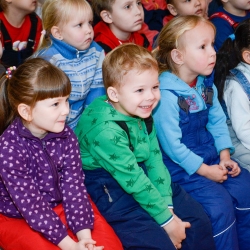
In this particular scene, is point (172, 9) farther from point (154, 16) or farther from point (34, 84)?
point (34, 84)

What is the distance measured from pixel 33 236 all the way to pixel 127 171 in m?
0.45

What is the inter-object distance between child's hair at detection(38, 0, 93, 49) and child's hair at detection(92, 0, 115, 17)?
40cm

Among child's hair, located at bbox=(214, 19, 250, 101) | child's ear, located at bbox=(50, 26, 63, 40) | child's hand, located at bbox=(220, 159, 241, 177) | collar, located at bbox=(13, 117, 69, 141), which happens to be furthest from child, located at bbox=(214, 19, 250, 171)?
collar, located at bbox=(13, 117, 69, 141)

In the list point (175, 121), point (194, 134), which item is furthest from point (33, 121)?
point (194, 134)

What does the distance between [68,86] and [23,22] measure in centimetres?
119

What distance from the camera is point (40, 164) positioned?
5.79 ft

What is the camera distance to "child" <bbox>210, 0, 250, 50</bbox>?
9.79ft

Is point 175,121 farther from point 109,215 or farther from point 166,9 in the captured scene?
point 166,9

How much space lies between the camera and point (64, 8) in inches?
89.6

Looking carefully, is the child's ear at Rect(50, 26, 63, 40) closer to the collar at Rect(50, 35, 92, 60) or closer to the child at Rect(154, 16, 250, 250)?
the collar at Rect(50, 35, 92, 60)

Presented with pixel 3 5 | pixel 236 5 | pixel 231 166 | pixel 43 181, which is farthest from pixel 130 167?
pixel 236 5

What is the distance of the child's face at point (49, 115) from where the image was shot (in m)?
1.75

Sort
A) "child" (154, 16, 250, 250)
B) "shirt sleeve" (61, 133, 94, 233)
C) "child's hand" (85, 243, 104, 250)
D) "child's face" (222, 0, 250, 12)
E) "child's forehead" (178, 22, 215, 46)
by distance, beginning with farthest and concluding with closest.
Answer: "child's face" (222, 0, 250, 12)
"child's forehead" (178, 22, 215, 46)
"child" (154, 16, 250, 250)
"shirt sleeve" (61, 133, 94, 233)
"child's hand" (85, 243, 104, 250)

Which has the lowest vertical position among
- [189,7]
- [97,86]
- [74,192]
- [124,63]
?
[74,192]
